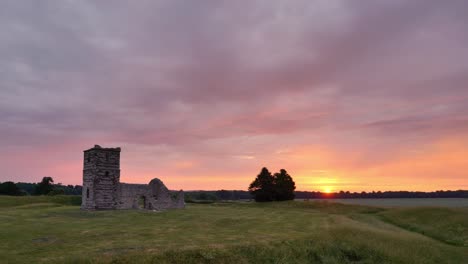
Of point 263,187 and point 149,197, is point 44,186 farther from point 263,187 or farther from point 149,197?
point 263,187

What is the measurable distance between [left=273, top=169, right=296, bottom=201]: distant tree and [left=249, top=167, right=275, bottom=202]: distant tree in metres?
0.88

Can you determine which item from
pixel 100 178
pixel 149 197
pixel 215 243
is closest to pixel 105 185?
pixel 100 178

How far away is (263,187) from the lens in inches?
3004

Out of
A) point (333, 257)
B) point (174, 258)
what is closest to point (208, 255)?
point (174, 258)

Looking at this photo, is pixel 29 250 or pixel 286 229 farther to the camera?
pixel 286 229

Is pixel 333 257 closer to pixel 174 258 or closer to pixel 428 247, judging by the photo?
pixel 428 247

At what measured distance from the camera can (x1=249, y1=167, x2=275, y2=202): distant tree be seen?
75250 millimetres

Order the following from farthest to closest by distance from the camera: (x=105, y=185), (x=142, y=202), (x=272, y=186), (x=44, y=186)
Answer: (x=44, y=186), (x=272, y=186), (x=142, y=202), (x=105, y=185)

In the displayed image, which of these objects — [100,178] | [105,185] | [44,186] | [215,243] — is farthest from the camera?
[44,186]

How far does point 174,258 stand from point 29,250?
278 inches

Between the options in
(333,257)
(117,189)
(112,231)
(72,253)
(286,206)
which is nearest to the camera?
(72,253)

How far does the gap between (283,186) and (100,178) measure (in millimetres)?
40172

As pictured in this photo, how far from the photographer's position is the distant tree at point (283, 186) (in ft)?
248

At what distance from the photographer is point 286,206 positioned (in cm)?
5966
